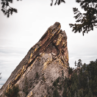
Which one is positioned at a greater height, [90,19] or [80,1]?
[80,1]

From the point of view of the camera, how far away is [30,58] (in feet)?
211

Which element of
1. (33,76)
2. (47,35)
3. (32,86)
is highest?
(47,35)

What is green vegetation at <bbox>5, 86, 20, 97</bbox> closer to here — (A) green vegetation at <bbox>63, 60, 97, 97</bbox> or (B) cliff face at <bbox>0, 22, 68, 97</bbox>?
(B) cliff face at <bbox>0, 22, 68, 97</bbox>

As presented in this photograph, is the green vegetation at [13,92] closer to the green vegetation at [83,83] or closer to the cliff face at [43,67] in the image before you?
the cliff face at [43,67]

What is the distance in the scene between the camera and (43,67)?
61.2m

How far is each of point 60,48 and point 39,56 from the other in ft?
56.7

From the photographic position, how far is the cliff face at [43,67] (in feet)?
177

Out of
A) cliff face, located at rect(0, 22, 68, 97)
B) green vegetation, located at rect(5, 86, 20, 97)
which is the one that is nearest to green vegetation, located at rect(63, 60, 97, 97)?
cliff face, located at rect(0, 22, 68, 97)

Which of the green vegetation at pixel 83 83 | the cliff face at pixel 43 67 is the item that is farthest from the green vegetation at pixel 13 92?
the green vegetation at pixel 83 83

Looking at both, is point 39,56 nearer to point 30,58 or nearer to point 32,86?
point 30,58

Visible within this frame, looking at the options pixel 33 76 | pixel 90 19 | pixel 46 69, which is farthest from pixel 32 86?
pixel 90 19

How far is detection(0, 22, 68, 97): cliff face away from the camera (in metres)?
53.8

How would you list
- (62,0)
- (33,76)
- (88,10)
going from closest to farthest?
(62,0) < (88,10) < (33,76)

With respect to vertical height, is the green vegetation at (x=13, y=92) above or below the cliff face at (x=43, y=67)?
below
